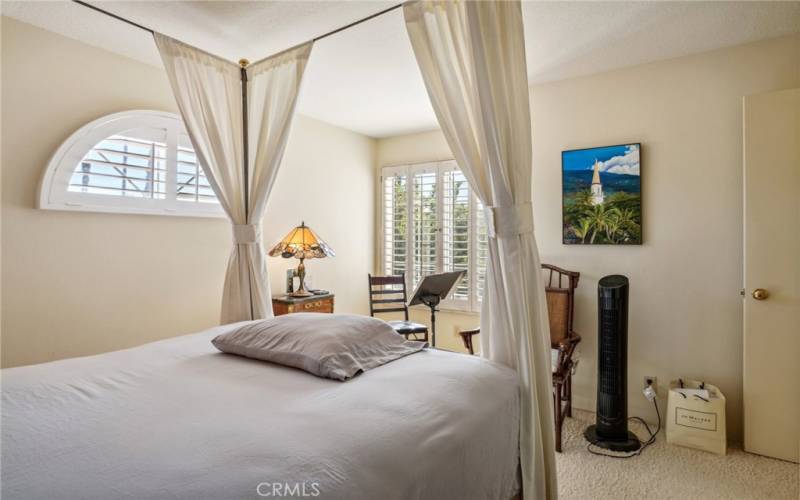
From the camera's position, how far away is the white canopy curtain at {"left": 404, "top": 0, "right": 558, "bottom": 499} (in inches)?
64.2

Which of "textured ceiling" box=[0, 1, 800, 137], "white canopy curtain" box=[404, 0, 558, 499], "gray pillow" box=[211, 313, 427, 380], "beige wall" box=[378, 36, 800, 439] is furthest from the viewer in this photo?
"beige wall" box=[378, 36, 800, 439]

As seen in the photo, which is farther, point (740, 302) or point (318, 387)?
point (740, 302)

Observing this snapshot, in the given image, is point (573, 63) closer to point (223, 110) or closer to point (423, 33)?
point (423, 33)

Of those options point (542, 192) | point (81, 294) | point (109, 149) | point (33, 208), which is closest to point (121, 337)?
point (81, 294)

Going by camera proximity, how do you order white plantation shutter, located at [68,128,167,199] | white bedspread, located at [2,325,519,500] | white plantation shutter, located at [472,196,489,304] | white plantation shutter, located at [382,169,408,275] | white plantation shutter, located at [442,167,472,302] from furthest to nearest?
white plantation shutter, located at [382,169,408,275] → white plantation shutter, located at [442,167,472,302] → white plantation shutter, located at [472,196,489,304] → white plantation shutter, located at [68,128,167,199] → white bedspread, located at [2,325,519,500]

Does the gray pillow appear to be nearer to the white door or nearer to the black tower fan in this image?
the black tower fan

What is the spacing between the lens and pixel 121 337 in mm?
2660

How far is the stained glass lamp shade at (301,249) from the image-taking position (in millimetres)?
3287

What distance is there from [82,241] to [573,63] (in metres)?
3.46

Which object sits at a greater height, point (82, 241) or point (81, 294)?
point (82, 241)

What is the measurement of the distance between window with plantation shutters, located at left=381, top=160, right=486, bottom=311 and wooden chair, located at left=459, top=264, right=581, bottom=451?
2.82ft

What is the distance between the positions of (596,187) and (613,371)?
1.33 metres

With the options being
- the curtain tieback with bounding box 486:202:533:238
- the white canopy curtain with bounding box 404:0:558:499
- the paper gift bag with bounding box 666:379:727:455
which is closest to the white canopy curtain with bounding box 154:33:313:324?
the white canopy curtain with bounding box 404:0:558:499

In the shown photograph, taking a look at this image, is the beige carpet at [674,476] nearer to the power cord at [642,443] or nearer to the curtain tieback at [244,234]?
the power cord at [642,443]
